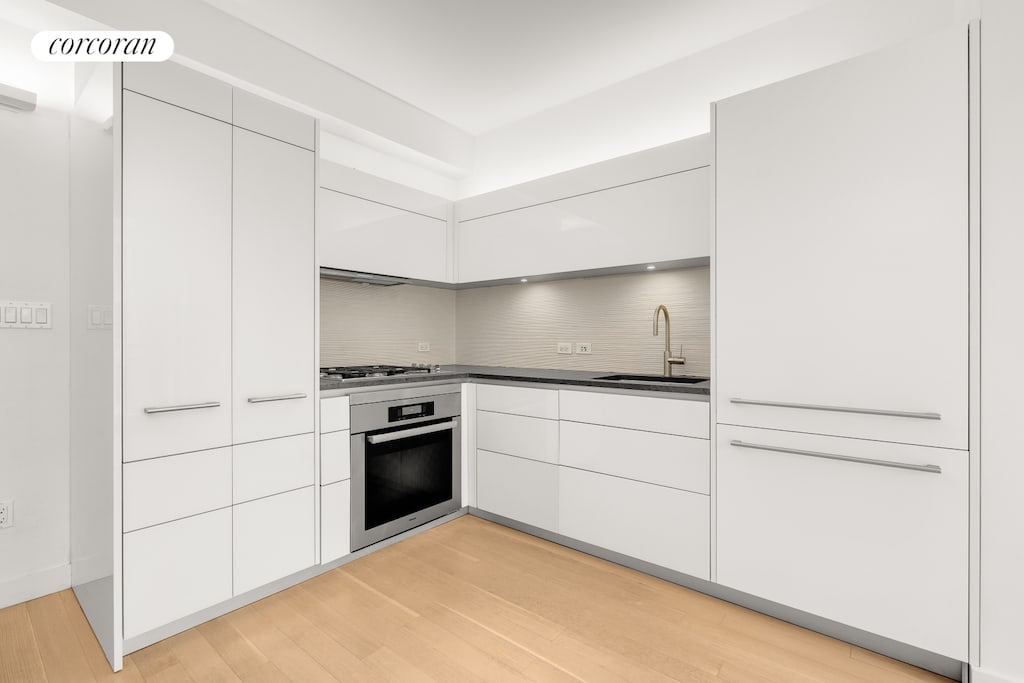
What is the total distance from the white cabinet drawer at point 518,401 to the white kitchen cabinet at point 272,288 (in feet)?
3.49

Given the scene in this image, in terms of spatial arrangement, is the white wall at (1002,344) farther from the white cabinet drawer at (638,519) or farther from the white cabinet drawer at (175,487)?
the white cabinet drawer at (175,487)

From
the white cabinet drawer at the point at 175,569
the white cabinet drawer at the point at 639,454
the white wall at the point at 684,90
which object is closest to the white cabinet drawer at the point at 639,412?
the white cabinet drawer at the point at 639,454

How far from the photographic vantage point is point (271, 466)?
7.09ft

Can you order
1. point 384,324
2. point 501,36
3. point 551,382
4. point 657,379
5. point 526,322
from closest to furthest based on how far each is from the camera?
point 501,36, point 551,382, point 657,379, point 384,324, point 526,322

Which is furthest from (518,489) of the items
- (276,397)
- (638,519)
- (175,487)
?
(175,487)

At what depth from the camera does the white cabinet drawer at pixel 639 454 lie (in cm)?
217

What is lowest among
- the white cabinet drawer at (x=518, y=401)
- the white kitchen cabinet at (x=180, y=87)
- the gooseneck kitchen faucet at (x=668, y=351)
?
the white cabinet drawer at (x=518, y=401)

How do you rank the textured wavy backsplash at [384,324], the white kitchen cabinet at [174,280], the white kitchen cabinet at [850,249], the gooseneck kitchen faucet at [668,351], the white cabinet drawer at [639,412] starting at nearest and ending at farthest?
1. the white kitchen cabinet at [850,249]
2. the white kitchen cabinet at [174,280]
3. the white cabinet drawer at [639,412]
4. the gooseneck kitchen faucet at [668,351]
5. the textured wavy backsplash at [384,324]

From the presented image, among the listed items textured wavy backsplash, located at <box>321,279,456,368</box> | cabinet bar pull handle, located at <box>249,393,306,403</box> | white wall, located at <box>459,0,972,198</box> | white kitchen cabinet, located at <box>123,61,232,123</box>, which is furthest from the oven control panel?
white wall, located at <box>459,0,972,198</box>

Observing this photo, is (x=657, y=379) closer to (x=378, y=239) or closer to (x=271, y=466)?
(x=378, y=239)

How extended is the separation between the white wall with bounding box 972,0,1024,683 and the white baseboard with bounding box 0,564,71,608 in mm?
3619

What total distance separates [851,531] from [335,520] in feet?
7.31

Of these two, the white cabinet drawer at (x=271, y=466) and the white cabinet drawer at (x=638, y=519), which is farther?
the white cabinet drawer at (x=638, y=519)

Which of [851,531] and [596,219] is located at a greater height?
[596,219]
